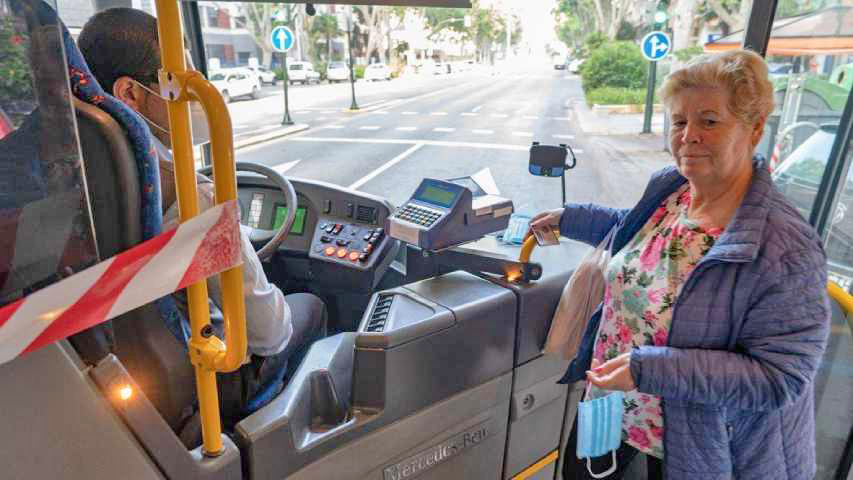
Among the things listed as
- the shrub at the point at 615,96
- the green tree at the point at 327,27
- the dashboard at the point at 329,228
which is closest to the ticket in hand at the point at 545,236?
the dashboard at the point at 329,228

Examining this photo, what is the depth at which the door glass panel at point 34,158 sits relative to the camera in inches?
31.8

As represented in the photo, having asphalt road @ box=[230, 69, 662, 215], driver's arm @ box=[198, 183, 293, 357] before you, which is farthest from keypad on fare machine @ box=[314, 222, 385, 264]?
driver's arm @ box=[198, 183, 293, 357]

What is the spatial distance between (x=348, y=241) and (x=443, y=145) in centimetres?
179

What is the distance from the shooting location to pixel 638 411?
1448mm

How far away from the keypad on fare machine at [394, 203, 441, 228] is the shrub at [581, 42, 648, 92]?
249 centimetres

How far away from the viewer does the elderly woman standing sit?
1.12 m

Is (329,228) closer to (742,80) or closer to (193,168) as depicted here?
(193,168)

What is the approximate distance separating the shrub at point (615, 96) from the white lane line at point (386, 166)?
1.46 metres

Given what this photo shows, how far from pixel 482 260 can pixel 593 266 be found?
0.37 m

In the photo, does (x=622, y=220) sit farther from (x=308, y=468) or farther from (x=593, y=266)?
(x=308, y=468)

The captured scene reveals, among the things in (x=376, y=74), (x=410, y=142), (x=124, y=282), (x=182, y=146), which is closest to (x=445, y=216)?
(x=182, y=146)

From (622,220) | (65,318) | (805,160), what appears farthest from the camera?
(805,160)

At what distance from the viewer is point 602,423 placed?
1.45m

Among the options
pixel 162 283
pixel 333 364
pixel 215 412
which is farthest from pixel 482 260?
pixel 162 283
